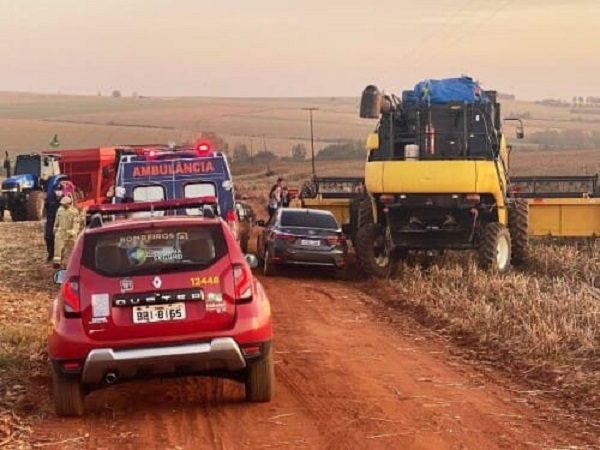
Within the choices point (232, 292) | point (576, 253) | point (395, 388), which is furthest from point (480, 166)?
point (232, 292)

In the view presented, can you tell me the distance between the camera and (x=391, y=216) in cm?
1891

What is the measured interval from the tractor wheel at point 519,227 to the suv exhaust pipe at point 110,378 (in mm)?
12358

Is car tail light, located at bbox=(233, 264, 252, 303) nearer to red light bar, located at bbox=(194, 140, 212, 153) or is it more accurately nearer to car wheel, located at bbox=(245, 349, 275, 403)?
car wheel, located at bbox=(245, 349, 275, 403)

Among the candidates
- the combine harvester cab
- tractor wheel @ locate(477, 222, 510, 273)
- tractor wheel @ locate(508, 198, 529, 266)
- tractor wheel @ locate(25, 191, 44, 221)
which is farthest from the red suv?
tractor wheel @ locate(25, 191, 44, 221)

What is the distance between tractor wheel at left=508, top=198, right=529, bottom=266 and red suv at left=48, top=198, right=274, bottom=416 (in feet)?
37.8

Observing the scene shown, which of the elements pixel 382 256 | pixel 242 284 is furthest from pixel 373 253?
pixel 242 284

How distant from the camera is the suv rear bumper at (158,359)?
27.2ft

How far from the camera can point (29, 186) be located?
37.0 metres

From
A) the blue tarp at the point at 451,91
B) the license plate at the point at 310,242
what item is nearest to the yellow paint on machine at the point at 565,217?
the blue tarp at the point at 451,91

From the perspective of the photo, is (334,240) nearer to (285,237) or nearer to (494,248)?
(285,237)

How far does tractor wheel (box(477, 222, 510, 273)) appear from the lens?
18.1 meters

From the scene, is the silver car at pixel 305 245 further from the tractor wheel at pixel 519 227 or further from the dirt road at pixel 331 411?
the dirt road at pixel 331 411

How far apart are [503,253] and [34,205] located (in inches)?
880

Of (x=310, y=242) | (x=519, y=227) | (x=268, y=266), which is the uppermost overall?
(x=519, y=227)
